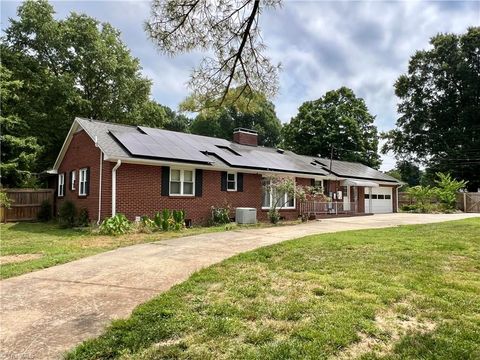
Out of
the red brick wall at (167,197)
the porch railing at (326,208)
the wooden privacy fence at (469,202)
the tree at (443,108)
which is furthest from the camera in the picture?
the tree at (443,108)

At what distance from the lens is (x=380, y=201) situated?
28500 millimetres

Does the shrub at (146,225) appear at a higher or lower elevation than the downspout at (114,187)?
lower

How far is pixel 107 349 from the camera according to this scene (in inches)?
139

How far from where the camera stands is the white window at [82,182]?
16225mm

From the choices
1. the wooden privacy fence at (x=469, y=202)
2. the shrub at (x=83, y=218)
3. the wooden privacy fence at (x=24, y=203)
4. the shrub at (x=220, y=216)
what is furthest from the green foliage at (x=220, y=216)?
the wooden privacy fence at (x=469, y=202)

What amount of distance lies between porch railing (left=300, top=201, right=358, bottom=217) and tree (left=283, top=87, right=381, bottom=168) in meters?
16.4

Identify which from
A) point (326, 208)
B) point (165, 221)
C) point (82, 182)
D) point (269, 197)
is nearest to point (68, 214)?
point (82, 182)

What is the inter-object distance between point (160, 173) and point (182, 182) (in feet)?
3.89

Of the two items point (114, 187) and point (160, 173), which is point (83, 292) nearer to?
point (114, 187)

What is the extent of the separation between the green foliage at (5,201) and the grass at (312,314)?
13482mm

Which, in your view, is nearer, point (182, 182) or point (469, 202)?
point (182, 182)

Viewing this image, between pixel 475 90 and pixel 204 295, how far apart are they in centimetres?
4174

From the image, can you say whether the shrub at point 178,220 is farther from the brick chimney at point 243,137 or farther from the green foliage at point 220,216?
the brick chimney at point 243,137

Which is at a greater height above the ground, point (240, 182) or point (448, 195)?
point (240, 182)
